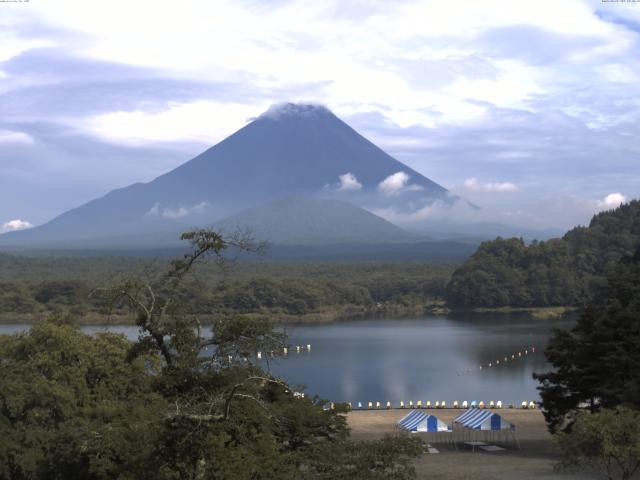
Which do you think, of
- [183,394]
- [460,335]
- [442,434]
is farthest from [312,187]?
[183,394]

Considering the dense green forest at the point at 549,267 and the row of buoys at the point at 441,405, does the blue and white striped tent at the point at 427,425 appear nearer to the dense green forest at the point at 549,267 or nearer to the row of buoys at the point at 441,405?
the row of buoys at the point at 441,405

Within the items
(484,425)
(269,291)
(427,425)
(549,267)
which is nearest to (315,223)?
(549,267)

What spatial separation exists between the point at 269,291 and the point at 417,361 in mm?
27284

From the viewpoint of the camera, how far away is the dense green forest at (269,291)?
61.7 m

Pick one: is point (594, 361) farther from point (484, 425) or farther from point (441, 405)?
point (441, 405)

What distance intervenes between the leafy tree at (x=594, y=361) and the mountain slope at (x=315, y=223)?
464ft

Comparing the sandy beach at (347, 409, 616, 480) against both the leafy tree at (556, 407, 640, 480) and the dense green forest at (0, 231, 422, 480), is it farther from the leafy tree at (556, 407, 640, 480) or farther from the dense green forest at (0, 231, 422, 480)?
the dense green forest at (0, 231, 422, 480)

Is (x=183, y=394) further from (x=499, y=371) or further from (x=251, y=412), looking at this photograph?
(x=499, y=371)

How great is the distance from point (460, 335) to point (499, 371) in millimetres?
14672

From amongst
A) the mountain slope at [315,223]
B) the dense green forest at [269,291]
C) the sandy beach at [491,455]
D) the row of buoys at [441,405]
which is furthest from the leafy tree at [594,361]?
the mountain slope at [315,223]

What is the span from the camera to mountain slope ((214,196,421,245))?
166500 millimetres

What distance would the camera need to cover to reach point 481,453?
18703 mm

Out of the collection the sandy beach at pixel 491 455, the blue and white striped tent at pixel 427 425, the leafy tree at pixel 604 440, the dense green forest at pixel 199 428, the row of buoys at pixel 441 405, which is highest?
the dense green forest at pixel 199 428

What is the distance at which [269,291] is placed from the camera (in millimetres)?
66188
